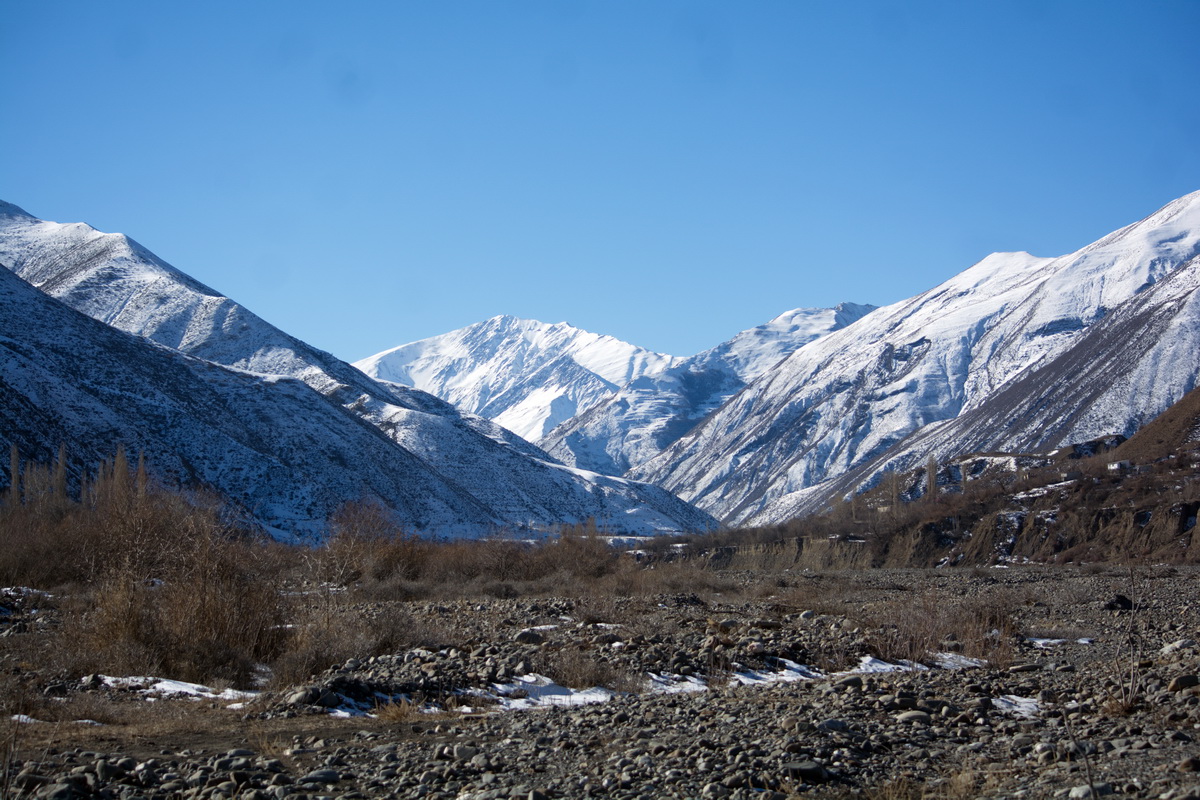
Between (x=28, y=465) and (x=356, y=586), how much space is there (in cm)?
4429

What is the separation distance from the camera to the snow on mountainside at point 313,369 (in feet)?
386

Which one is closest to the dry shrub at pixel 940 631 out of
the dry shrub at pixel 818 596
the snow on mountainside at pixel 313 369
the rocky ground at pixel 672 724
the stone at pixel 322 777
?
the rocky ground at pixel 672 724

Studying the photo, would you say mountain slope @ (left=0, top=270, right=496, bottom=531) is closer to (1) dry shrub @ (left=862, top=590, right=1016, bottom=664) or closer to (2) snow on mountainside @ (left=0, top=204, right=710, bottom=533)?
(2) snow on mountainside @ (left=0, top=204, right=710, bottom=533)

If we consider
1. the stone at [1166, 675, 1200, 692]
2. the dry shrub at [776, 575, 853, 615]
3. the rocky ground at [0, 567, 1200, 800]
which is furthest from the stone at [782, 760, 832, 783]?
the dry shrub at [776, 575, 853, 615]

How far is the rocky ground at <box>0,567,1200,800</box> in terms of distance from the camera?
28.6 ft

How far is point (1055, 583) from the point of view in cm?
4012

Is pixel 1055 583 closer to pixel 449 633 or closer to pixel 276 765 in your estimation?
pixel 449 633

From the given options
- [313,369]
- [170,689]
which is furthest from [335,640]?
[313,369]

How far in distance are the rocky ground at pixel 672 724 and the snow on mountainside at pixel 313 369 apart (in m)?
83.4

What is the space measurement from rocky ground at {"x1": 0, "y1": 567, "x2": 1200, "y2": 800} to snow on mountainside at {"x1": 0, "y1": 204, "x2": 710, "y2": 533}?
274ft

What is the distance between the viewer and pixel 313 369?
133 metres

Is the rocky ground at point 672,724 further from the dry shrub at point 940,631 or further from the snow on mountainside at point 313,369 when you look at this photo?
the snow on mountainside at point 313,369

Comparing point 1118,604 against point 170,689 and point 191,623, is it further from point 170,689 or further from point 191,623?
point 170,689

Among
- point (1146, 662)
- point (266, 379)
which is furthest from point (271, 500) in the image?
point (1146, 662)
